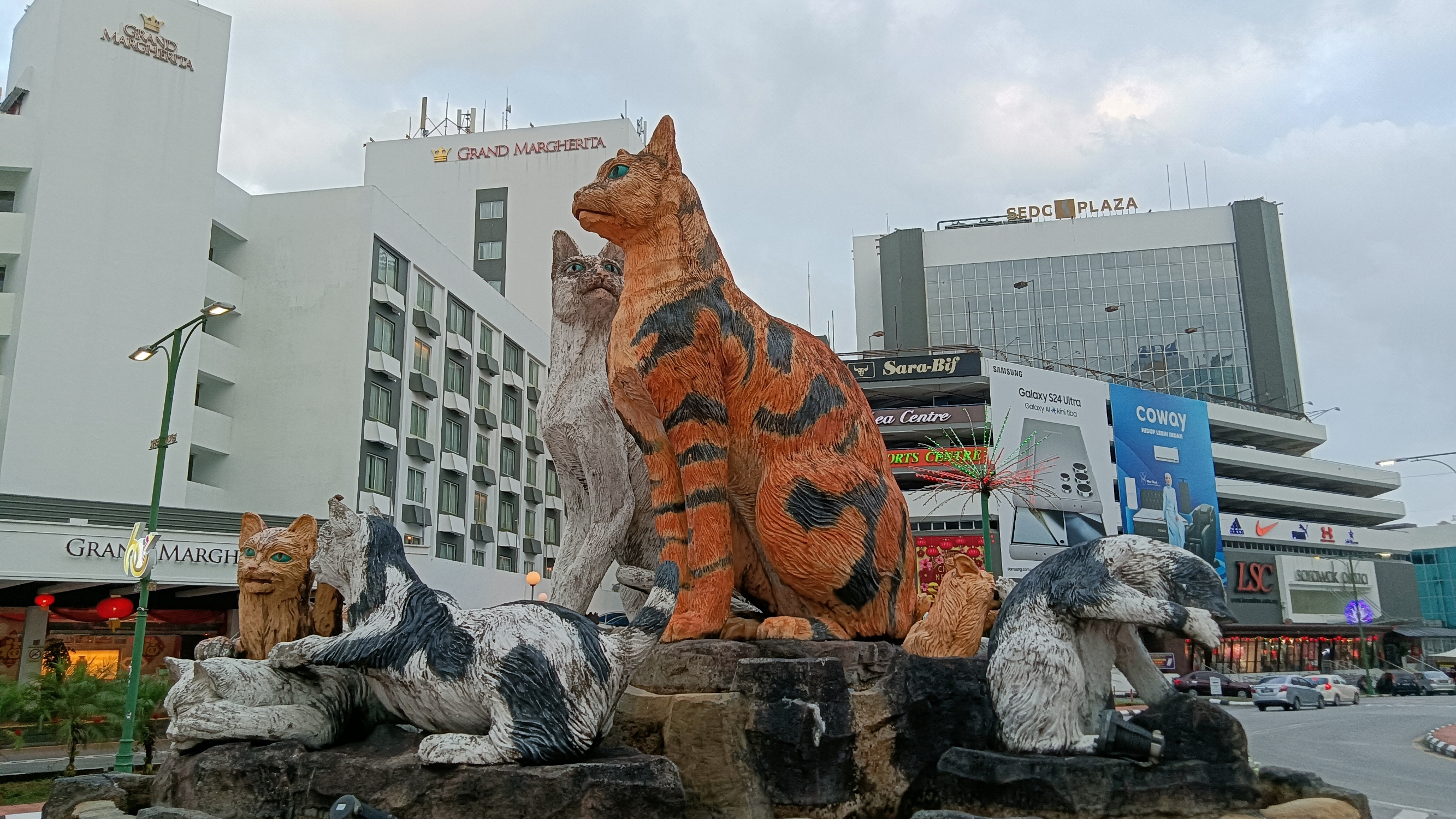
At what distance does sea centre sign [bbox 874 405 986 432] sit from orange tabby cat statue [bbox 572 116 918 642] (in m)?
43.5

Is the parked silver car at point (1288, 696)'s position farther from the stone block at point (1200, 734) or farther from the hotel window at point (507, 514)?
the stone block at point (1200, 734)

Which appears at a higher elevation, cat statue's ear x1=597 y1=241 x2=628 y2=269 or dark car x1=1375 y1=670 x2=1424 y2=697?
cat statue's ear x1=597 y1=241 x2=628 y2=269

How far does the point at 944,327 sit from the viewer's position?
63.7 metres

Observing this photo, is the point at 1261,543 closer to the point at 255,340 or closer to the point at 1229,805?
the point at 255,340

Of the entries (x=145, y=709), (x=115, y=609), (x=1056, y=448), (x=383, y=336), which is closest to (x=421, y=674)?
(x=145, y=709)

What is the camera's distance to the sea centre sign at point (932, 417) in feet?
159

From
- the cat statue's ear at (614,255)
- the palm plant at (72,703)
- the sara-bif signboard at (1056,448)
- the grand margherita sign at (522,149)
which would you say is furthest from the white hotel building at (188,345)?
the sara-bif signboard at (1056,448)

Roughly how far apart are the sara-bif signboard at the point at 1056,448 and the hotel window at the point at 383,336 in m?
27.4

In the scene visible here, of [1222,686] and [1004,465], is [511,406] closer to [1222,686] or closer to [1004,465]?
[1004,465]

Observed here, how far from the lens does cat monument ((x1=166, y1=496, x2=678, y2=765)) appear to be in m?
3.73

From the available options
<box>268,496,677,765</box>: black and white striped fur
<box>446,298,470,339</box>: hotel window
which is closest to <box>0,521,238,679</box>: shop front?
<box>446,298,470,339</box>: hotel window

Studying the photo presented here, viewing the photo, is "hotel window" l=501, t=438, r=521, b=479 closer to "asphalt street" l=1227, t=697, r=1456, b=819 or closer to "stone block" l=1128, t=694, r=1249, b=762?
"asphalt street" l=1227, t=697, r=1456, b=819

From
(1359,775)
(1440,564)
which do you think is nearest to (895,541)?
(1359,775)

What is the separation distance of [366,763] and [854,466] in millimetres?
2505
